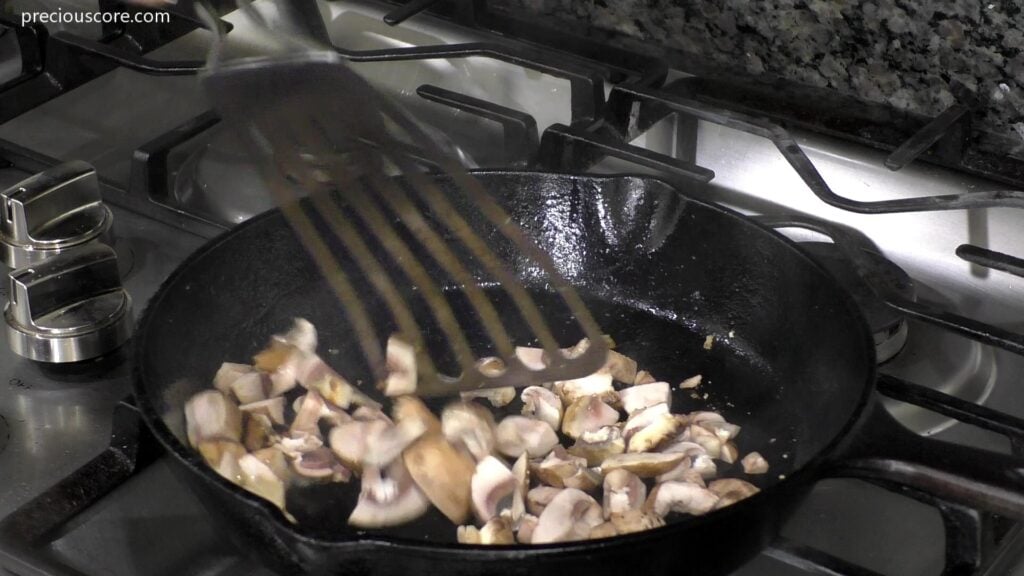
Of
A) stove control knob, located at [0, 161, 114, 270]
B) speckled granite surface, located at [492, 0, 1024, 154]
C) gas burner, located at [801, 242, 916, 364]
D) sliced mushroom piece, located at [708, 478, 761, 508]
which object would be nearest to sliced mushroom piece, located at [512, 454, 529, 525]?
sliced mushroom piece, located at [708, 478, 761, 508]

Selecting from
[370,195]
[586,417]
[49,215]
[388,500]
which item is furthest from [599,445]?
[49,215]

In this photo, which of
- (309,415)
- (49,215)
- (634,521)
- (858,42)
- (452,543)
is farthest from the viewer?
(858,42)

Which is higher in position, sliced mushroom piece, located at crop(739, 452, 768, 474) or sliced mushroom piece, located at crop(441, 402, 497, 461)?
sliced mushroom piece, located at crop(739, 452, 768, 474)

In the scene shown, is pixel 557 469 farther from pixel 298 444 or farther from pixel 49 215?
pixel 49 215

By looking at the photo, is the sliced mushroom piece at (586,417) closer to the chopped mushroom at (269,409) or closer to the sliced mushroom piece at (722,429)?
the sliced mushroom piece at (722,429)

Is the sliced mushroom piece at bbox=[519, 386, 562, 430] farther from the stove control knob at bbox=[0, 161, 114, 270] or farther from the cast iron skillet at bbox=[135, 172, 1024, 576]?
the stove control knob at bbox=[0, 161, 114, 270]

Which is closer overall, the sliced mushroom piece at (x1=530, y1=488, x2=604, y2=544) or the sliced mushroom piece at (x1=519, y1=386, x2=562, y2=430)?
the sliced mushroom piece at (x1=530, y1=488, x2=604, y2=544)

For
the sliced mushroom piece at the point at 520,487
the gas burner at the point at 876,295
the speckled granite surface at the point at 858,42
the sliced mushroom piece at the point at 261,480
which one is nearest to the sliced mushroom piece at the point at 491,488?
the sliced mushroom piece at the point at 520,487
